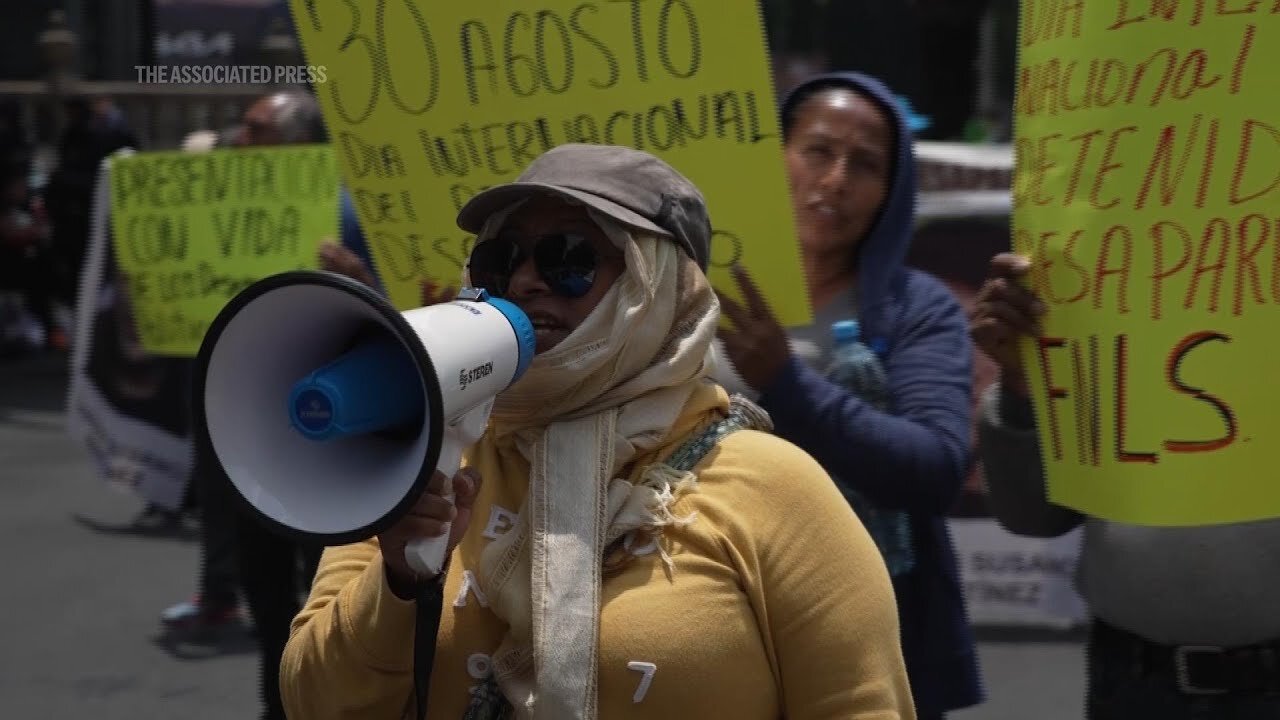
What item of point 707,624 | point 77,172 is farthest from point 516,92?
point 77,172

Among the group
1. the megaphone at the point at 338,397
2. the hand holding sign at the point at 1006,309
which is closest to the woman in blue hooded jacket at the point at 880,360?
the hand holding sign at the point at 1006,309

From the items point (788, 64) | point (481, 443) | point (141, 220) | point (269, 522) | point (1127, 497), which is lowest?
point (788, 64)

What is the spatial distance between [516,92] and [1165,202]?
1173mm

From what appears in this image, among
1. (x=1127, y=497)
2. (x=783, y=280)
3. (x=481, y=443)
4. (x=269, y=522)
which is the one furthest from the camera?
(x=783, y=280)

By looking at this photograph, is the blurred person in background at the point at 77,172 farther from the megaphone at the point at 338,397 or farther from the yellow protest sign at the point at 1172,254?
the megaphone at the point at 338,397

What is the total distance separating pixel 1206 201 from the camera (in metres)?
2.46

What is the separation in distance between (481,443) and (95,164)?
1064 cm

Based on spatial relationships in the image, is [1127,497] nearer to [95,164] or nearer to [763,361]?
[763,361]

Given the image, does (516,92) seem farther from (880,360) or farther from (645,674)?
(645,674)

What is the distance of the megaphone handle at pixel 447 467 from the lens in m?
1.86

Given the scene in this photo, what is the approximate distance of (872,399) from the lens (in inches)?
119

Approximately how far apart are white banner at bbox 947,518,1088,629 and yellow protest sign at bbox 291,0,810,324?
11.2ft

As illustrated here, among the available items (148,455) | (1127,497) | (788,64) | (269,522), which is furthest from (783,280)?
(788,64)

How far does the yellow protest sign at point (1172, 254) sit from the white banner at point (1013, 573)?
374cm
